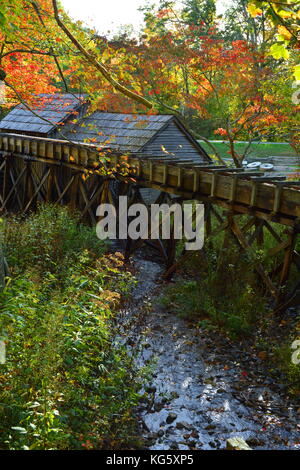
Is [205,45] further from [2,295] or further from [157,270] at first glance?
[2,295]

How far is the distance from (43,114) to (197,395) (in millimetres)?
15596

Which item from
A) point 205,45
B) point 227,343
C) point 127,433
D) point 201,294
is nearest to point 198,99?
point 205,45

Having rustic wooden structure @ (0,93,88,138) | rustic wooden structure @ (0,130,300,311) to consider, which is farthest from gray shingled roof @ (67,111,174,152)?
rustic wooden structure @ (0,130,300,311)

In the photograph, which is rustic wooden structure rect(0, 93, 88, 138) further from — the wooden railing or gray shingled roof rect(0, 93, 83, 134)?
the wooden railing

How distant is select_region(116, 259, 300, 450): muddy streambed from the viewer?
568cm

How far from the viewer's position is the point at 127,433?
525cm

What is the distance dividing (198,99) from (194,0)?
13148 mm

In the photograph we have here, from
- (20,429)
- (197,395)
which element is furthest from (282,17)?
(197,395)

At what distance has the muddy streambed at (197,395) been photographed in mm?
5680

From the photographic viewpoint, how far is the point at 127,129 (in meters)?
16.0

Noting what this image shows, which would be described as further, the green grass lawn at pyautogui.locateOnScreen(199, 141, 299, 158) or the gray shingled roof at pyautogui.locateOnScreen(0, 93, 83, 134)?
the green grass lawn at pyautogui.locateOnScreen(199, 141, 299, 158)

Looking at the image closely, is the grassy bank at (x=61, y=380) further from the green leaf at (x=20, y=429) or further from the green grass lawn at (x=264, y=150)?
the green grass lawn at (x=264, y=150)

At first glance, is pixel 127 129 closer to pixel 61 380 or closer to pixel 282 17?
pixel 61 380

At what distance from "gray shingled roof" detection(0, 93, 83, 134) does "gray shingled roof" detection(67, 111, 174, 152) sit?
127 centimetres
